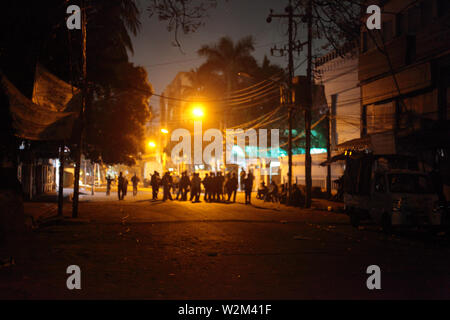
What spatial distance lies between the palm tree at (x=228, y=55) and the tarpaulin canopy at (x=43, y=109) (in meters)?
26.4

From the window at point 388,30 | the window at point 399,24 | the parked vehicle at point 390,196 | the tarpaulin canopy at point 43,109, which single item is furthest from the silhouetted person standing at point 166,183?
the window at point 399,24

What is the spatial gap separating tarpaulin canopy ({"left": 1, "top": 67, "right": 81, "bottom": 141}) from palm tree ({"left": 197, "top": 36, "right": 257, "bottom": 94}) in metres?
26.4

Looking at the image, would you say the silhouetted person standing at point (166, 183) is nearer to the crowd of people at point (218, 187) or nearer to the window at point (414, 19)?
the crowd of people at point (218, 187)

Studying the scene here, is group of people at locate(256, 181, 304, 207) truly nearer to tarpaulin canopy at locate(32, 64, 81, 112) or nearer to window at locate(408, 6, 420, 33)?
window at locate(408, 6, 420, 33)

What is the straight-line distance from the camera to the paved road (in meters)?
6.25

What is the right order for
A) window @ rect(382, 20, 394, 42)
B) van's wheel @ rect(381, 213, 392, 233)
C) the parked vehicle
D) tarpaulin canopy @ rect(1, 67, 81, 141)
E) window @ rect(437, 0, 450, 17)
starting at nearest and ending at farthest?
tarpaulin canopy @ rect(1, 67, 81, 141) < the parked vehicle < van's wheel @ rect(381, 213, 392, 233) < window @ rect(437, 0, 450, 17) < window @ rect(382, 20, 394, 42)

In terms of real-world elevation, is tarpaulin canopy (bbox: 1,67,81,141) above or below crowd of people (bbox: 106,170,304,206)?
above

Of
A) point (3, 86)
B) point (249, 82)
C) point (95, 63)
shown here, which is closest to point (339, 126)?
point (95, 63)

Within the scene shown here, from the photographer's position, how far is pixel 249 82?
47719 mm

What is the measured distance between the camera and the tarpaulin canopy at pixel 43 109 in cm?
1177

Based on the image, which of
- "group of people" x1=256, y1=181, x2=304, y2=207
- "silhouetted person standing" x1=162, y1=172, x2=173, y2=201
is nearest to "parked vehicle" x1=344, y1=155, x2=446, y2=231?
"group of people" x1=256, y1=181, x2=304, y2=207

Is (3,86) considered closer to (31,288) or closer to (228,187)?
(31,288)

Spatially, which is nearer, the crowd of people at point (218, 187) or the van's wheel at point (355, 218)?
the van's wheel at point (355, 218)
